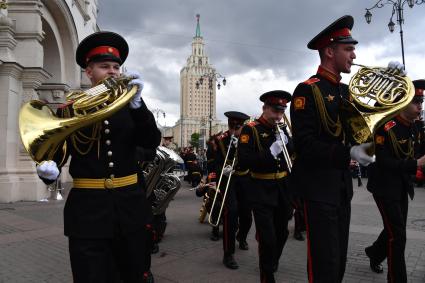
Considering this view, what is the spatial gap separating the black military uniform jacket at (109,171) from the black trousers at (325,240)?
1.25 m

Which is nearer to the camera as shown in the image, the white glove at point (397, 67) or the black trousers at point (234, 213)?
the white glove at point (397, 67)

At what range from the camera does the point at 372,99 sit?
310 centimetres

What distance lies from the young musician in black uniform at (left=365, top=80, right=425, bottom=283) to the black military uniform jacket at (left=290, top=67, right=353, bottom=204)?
1294 millimetres

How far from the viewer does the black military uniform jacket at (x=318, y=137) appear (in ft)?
10.2

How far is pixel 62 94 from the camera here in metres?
16.3

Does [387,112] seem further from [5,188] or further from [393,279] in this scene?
[5,188]

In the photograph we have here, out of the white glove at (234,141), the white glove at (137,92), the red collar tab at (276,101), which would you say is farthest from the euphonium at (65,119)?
the white glove at (234,141)

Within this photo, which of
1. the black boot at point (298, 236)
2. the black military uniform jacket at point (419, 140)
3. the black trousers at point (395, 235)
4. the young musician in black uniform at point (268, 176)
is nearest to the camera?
the black trousers at point (395, 235)

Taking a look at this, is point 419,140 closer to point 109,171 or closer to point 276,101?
point 276,101

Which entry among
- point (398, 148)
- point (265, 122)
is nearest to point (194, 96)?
point (265, 122)

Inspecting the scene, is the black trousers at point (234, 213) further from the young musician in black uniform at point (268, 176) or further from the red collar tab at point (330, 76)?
the red collar tab at point (330, 76)

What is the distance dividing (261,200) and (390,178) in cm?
139

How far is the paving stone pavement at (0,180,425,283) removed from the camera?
515 centimetres

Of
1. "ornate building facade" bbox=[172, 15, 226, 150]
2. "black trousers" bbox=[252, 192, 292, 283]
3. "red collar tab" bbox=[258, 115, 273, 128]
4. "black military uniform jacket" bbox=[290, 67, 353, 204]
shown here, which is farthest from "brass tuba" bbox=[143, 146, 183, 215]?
"ornate building facade" bbox=[172, 15, 226, 150]
